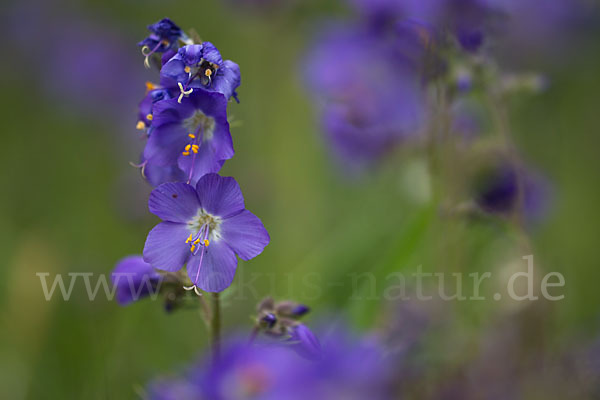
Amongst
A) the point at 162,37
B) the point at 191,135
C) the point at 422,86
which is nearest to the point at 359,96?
the point at 422,86

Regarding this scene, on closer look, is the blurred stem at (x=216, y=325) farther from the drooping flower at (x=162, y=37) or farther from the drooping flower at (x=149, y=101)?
the drooping flower at (x=162, y=37)

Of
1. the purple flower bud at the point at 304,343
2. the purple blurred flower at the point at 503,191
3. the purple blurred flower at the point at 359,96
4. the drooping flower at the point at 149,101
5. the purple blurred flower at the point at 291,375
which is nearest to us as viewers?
the purple blurred flower at the point at 291,375

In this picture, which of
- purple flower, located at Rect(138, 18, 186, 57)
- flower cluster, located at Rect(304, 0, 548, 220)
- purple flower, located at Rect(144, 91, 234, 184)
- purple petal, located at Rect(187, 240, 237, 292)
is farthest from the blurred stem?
flower cluster, located at Rect(304, 0, 548, 220)

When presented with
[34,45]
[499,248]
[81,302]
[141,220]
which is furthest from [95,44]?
[499,248]

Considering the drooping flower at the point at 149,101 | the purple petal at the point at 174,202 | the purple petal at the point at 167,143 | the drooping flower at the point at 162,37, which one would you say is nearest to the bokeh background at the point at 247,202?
the purple petal at the point at 174,202

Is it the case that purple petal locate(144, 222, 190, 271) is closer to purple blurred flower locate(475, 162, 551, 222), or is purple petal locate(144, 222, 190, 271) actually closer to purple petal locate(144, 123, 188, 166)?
purple petal locate(144, 123, 188, 166)

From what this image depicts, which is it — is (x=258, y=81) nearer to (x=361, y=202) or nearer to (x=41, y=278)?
(x=361, y=202)
